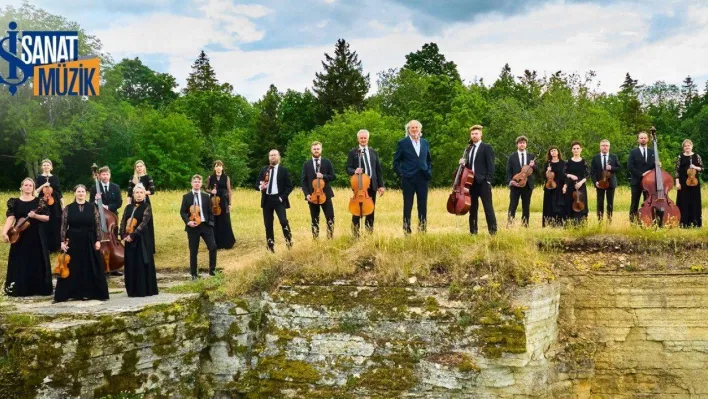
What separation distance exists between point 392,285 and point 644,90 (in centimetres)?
5963

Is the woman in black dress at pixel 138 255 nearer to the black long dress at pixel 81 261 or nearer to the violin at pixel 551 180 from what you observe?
the black long dress at pixel 81 261

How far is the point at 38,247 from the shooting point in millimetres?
10406

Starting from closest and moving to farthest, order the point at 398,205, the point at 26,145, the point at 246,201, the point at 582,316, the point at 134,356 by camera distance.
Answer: the point at 134,356, the point at 582,316, the point at 398,205, the point at 246,201, the point at 26,145

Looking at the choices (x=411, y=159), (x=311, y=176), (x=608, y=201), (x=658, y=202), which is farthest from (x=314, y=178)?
(x=658, y=202)

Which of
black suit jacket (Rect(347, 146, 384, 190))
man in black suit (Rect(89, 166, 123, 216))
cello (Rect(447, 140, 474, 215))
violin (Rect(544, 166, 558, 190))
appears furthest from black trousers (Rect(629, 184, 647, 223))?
man in black suit (Rect(89, 166, 123, 216))

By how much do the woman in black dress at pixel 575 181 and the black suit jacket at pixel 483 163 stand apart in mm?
2338

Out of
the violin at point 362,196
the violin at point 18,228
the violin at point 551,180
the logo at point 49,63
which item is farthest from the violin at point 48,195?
A: the violin at point 551,180

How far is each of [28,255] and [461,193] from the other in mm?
7168

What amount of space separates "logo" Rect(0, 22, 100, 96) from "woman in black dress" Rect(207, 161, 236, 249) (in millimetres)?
10241

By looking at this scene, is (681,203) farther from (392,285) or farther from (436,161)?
(436,161)

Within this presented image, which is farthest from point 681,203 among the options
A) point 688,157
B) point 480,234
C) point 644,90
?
point 644,90

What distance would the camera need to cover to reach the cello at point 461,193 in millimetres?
10031

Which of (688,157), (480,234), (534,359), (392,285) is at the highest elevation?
(688,157)

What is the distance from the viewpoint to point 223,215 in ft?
44.5
